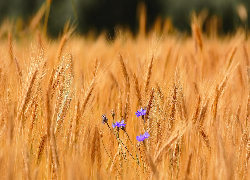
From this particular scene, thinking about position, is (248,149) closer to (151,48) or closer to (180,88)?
(180,88)

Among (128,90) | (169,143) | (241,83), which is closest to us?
(169,143)

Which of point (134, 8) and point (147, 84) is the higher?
point (134, 8)

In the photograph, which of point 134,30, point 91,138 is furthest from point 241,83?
point 134,30

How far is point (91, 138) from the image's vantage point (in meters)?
0.58

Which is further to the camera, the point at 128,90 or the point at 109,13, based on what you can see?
the point at 109,13

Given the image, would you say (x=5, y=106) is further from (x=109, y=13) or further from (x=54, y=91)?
(x=109, y=13)

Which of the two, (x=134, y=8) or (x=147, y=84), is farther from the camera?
(x=134, y=8)

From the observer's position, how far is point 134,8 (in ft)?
19.5

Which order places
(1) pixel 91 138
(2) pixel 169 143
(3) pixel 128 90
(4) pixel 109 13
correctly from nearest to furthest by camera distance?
(2) pixel 169 143 < (1) pixel 91 138 < (3) pixel 128 90 < (4) pixel 109 13

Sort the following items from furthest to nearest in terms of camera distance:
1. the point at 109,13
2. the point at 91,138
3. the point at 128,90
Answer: the point at 109,13
the point at 128,90
the point at 91,138

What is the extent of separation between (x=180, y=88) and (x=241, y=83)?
1.60 feet

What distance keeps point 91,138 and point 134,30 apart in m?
5.54

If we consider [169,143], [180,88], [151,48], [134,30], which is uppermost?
[134,30]

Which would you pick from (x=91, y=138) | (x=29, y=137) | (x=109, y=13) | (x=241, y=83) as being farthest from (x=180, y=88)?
(x=109, y=13)
